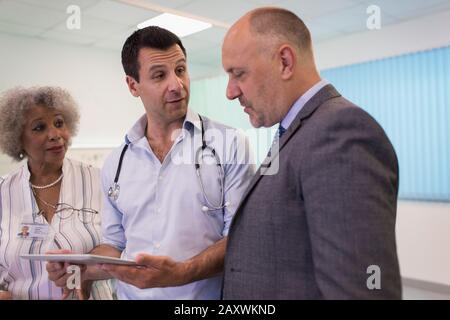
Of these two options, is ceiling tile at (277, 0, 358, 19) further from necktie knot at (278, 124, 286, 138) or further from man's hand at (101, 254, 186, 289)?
man's hand at (101, 254, 186, 289)

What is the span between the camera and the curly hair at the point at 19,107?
4.63ft

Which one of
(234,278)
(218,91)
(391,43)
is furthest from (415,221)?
(234,278)

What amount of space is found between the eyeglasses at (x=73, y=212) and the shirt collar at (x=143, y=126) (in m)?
0.33

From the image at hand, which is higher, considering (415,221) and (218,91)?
(218,91)

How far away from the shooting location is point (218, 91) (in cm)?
313

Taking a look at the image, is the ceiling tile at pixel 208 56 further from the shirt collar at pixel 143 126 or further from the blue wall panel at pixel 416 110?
the shirt collar at pixel 143 126

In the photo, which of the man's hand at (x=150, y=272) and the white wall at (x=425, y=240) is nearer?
the man's hand at (x=150, y=272)

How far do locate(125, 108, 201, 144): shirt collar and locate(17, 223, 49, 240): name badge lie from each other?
16.6 inches

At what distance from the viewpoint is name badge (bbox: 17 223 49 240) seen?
4.25 ft

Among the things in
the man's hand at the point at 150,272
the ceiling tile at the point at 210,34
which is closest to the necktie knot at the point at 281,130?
the man's hand at the point at 150,272

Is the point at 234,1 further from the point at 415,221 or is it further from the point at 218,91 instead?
the point at 415,221

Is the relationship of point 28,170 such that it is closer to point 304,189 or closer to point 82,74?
point 304,189

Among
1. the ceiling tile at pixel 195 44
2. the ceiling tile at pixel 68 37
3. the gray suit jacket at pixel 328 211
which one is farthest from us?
the ceiling tile at pixel 195 44
